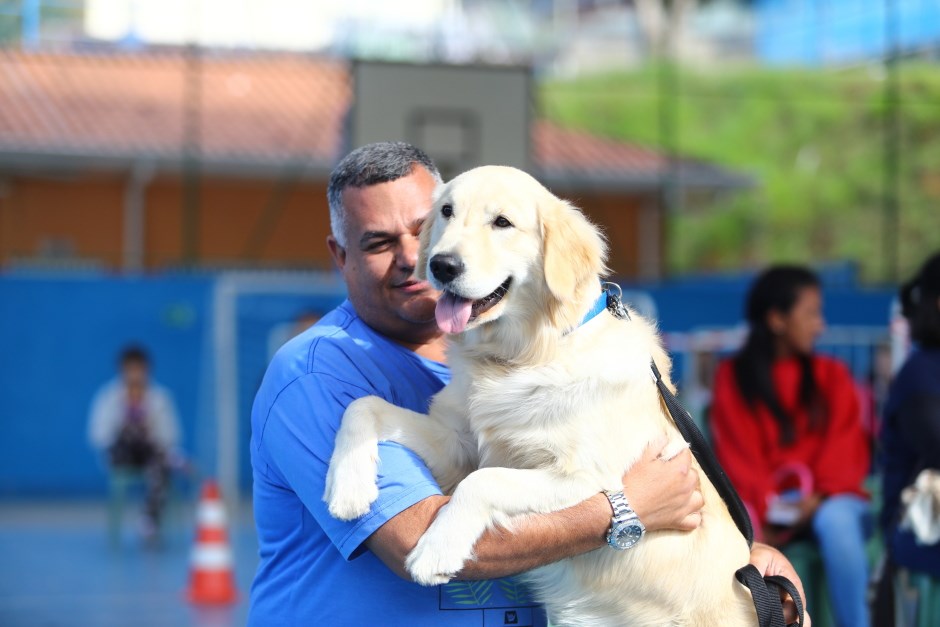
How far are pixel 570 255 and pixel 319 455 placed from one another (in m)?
0.73

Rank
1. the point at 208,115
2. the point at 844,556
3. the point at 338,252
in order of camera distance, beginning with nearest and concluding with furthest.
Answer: the point at 338,252 < the point at 844,556 < the point at 208,115

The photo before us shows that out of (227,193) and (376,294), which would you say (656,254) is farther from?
(376,294)

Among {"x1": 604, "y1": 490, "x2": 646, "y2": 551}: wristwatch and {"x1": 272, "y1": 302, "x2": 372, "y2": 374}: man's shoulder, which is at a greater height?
{"x1": 272, "y1": 302, "x2": 372, "y2": 374}: man's shoulder

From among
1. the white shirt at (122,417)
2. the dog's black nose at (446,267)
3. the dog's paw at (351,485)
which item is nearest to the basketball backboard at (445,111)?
the white shirt at (122,417)

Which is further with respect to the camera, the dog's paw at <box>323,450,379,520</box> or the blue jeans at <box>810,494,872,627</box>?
the blue jeans at <box>810,494,872,627</box>

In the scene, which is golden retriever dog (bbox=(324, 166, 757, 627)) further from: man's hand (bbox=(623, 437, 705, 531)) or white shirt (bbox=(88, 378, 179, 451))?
white shirt (bbox=(88, 378, 179, 451))

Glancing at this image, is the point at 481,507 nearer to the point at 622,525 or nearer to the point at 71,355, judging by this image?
the point at 622,525

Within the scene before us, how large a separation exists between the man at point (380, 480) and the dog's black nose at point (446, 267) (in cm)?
16

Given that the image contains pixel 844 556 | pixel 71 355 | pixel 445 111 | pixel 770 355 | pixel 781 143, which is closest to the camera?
pixel 844 556

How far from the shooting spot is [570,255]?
8.91 feet

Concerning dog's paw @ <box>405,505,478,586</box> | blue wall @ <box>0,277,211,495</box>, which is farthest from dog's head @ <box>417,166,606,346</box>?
blue wall @ <box>0,277,211,495</box>

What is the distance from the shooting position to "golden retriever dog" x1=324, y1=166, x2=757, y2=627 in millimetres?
2535

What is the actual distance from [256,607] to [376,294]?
75cm

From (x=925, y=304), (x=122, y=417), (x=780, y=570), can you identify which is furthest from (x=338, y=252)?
(x=122, y=417)
